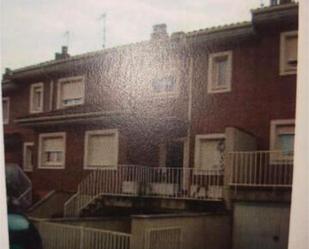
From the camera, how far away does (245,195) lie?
5.63 ft

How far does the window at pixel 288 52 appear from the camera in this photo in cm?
175

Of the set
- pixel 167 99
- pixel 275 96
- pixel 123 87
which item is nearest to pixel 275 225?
pixel 275 96

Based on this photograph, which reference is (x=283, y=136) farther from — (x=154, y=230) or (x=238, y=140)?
(x=154, y=230)

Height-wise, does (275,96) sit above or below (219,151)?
above

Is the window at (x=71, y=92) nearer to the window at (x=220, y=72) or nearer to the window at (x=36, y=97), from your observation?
the window at (x=36, y=97)

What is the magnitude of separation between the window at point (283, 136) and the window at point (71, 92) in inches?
23.1

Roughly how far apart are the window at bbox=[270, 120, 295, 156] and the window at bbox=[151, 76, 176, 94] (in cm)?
32

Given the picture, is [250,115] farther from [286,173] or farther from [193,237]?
[193,237]

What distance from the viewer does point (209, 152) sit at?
173 cm

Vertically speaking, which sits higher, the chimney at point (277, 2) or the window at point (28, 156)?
the chimney at point (277, 2)

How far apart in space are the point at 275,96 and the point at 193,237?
1.62 feet

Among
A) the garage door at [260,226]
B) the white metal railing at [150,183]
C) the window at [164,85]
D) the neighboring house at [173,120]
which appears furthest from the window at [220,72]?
the garage door at [260,226]

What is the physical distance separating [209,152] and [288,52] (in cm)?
40

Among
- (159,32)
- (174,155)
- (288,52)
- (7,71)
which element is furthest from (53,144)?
(288,52)
